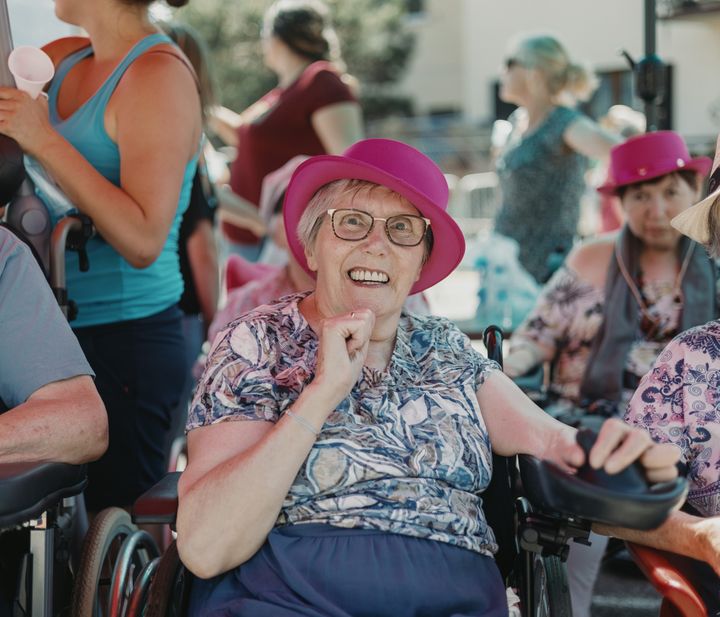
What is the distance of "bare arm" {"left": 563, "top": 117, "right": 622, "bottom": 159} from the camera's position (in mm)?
4918

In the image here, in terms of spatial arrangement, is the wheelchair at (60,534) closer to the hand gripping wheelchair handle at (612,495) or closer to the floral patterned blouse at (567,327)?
the hand gripping wheelchair handle at (612,495)

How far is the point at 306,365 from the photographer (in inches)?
87.1

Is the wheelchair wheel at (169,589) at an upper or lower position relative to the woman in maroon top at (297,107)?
lower

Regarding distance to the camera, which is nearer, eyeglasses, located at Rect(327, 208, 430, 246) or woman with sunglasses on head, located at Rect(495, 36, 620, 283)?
eyeglasses, located at Rect(327, 208, 430, 246)

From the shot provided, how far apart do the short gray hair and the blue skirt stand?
66cm

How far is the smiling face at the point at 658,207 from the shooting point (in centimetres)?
346

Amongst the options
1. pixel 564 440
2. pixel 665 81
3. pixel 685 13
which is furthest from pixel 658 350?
pixel 685 13

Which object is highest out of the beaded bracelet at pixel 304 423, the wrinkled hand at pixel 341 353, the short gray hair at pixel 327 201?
the short gray hair at pixel 327 201

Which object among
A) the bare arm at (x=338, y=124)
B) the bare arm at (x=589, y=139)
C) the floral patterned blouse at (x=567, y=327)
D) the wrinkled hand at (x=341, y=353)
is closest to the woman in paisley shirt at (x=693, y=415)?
the wrinkled hand at (x=341, y=353)

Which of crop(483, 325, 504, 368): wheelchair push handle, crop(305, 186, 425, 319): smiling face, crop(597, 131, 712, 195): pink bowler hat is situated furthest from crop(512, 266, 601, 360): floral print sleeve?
crop(305, 186, 425, 319): smiling face

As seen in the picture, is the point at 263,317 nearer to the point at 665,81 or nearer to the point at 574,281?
the point at 574,281

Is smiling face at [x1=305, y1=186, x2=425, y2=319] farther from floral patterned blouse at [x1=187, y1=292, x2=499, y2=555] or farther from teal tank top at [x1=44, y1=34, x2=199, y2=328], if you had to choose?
teal tank top at [x1=44, y1=34, x2=199, y2=328]

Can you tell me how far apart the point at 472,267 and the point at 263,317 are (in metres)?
2.62

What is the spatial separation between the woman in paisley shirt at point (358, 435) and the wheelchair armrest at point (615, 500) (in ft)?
0.15
